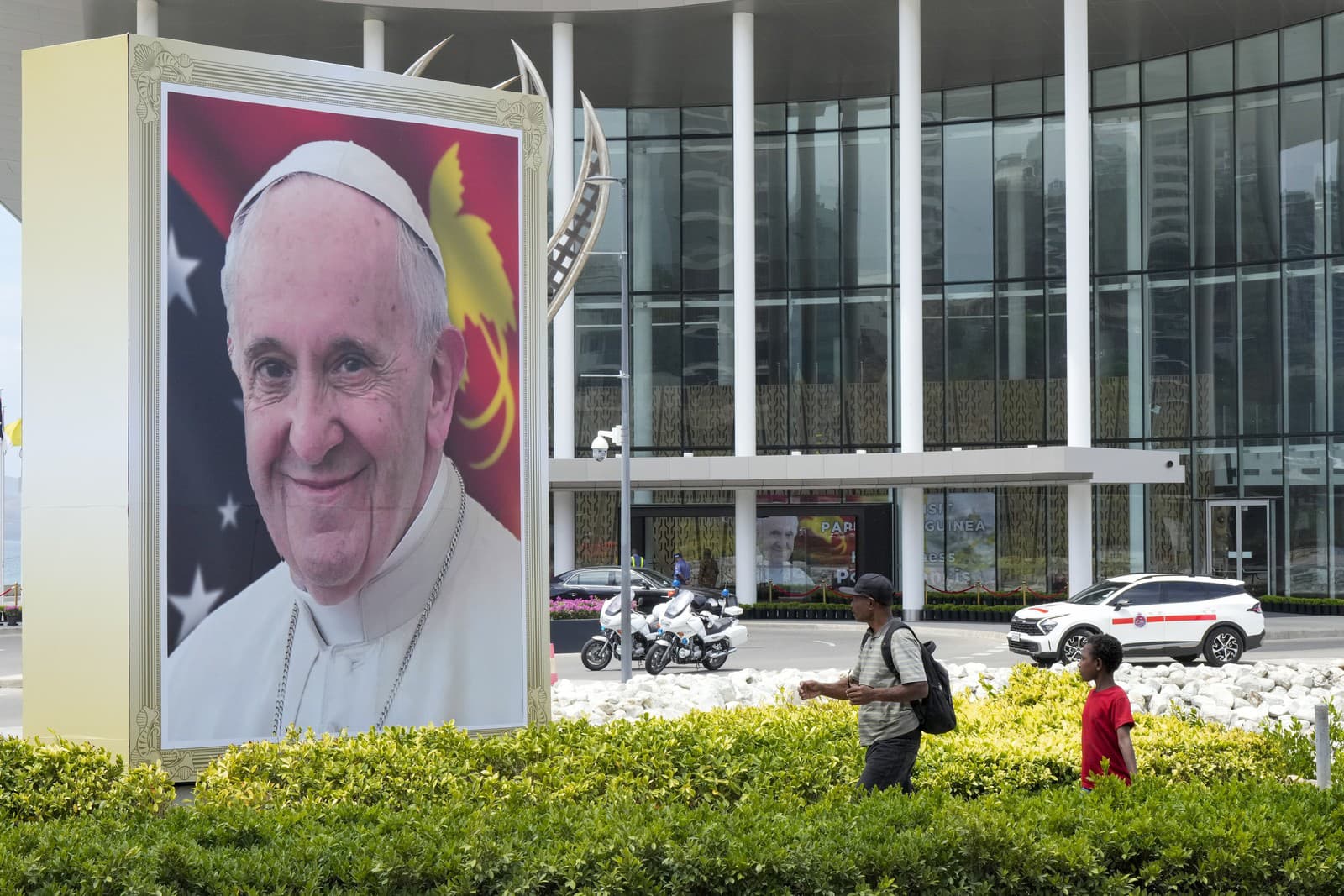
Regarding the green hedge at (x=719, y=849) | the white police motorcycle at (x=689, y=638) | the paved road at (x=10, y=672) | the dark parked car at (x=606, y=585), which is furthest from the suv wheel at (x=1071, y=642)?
the green hedge at (x=719, y=849)

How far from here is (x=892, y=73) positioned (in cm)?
4422

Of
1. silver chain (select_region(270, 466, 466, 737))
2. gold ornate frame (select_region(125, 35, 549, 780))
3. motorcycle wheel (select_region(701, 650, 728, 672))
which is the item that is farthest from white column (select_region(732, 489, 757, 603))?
silver chain (select_region(270, 466, 466, 737))

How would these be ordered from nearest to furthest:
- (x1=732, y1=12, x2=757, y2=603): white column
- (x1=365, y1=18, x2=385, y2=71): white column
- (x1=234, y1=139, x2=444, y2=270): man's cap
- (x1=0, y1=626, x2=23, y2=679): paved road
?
(x1=234, y1=139, x2=444, y2=270): man's cap → (x1=0, y1=626, x2=23, y2=679): paved road → (x1=365, y1=18, x2=385, y2=71): white column → (x1=732, y1=12, x2=757, y2=603): white column

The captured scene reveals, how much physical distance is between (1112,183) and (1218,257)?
3.95 m

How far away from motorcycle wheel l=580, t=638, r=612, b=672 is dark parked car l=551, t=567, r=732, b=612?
5.17m

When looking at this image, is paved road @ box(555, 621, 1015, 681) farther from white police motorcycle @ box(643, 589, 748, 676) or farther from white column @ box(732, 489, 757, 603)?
white column @ box(732, 489, 757, 603)

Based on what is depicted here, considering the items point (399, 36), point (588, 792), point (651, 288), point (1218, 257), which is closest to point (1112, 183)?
point (1218, 257)

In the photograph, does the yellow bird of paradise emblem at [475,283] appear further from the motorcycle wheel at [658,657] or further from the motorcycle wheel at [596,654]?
the motorcycle wheel at [596,654]

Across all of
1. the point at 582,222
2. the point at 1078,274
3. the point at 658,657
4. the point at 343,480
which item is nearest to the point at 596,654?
the point at 658,657

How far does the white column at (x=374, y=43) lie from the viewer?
37812 mm

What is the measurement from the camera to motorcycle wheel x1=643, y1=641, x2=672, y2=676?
2458cm

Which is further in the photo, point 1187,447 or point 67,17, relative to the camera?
point 1187,447

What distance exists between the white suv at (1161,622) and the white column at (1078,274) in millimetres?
10098

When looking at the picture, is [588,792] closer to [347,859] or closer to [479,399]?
[347,859]
